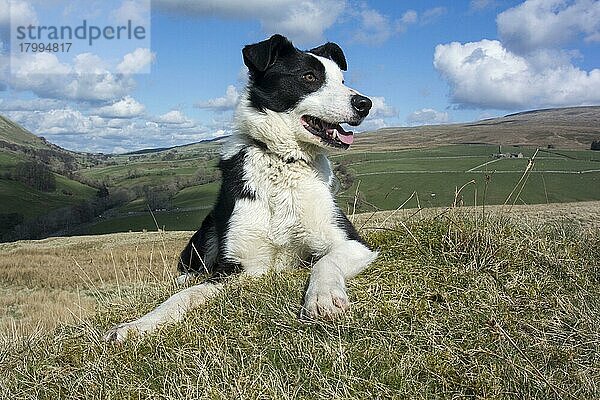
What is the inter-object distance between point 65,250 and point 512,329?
35.4 meters

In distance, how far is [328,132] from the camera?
6090mm

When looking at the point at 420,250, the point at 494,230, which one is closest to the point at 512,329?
the point at 420,250

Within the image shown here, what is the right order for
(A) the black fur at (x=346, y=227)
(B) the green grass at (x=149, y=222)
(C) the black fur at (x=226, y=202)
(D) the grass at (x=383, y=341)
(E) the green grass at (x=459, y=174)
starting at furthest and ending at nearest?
1. (B) the green grass at (x=149, y=222)
2. (E) the green grass at (x=459, y=174)
3. (C) the black fur at (x=226, y=202)
4. (A) the black fur at (x=346, y=227)
5. (D) the grass at (x=383, y=341)

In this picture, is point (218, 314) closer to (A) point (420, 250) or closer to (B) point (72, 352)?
(B) point (72, 352)

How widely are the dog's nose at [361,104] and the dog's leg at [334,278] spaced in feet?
4.71

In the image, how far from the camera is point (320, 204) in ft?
19.1

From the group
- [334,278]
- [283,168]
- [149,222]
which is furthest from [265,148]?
[149,222]

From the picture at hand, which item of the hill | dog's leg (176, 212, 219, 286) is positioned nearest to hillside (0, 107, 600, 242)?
the hill

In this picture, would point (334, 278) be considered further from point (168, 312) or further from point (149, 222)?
point (149, 222)

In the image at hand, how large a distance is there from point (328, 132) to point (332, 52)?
5.32 ft

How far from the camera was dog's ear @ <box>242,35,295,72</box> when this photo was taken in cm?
622

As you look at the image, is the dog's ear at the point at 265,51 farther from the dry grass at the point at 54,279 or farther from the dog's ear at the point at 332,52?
the dry grass at the point at 54,279

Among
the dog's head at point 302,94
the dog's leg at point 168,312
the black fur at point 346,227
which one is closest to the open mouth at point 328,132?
the dog's head at point 302,94

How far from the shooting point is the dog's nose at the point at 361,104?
19.3 ft
